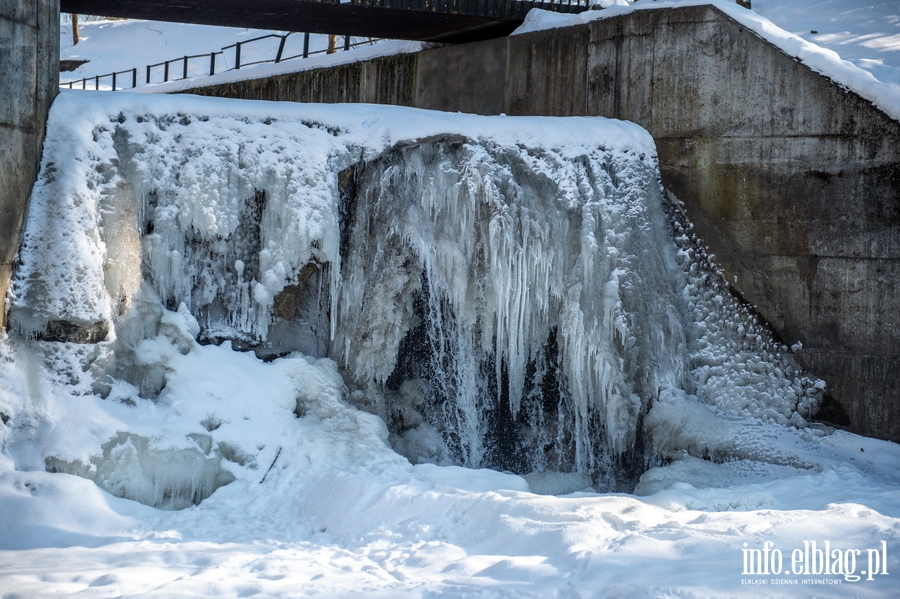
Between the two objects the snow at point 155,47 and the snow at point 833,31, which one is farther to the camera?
the snow at point 155,47

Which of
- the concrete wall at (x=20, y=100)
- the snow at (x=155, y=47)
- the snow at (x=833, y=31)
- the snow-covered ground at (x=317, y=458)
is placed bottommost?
the snow-covered ground at (x=317, y=458)

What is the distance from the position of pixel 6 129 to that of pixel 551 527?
4368 mm

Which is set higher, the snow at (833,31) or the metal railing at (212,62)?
the metal railing at (212,62)

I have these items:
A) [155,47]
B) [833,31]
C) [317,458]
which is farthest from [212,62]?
[155,47]

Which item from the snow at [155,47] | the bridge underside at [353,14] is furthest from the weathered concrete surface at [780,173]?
the snow at [155,47]

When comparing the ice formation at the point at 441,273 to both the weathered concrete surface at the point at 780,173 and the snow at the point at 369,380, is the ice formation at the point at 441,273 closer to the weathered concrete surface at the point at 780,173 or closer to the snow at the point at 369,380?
the snow at the point at 369,380

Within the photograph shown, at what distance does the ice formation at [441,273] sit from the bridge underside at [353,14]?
194 centimetres

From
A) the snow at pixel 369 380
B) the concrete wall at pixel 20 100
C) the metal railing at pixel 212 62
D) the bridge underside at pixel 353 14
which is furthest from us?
the metal railing at pixel 212 62

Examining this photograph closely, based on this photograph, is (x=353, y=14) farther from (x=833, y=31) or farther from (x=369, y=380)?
(x=833, y=31)

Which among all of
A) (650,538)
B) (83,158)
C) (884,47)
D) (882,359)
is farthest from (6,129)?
(884,47)

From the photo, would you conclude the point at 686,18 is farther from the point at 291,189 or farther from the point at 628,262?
the point at 291,189

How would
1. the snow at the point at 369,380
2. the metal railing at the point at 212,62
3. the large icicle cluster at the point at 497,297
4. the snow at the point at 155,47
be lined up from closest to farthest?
the snow at the point at 369,380, the large icicle cluster at the point at 497,297, the metal railing at the point at 212,62, the snow at the point at 155,47

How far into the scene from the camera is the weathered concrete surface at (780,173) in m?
6.86

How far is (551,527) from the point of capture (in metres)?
Result: 4.58
